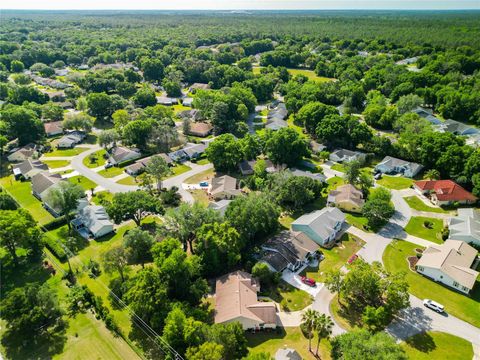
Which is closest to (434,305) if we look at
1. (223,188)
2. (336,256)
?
(336,256)

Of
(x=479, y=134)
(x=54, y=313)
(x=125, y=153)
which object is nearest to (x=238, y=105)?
(x=125, y=153)

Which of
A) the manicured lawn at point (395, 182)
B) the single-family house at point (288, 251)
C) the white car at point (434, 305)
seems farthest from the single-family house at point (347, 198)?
the white car at point (434, 305)

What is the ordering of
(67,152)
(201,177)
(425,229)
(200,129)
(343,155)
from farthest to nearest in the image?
(200,129), (67,152), (343,155), (201,177), (425,229)

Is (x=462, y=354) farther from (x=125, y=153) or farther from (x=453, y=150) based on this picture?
(x=125, y=153)

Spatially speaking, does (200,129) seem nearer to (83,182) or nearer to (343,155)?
(83,182)

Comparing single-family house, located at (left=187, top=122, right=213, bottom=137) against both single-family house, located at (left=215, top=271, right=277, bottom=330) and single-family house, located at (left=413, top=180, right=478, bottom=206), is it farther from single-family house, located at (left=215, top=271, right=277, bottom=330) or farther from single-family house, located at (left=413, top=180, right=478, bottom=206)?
single-family house, located at (left=215, top=271, right=277, bottom=330)

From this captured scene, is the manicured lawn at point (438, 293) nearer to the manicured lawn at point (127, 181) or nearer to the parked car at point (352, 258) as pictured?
the parked car at point (352, 258)
